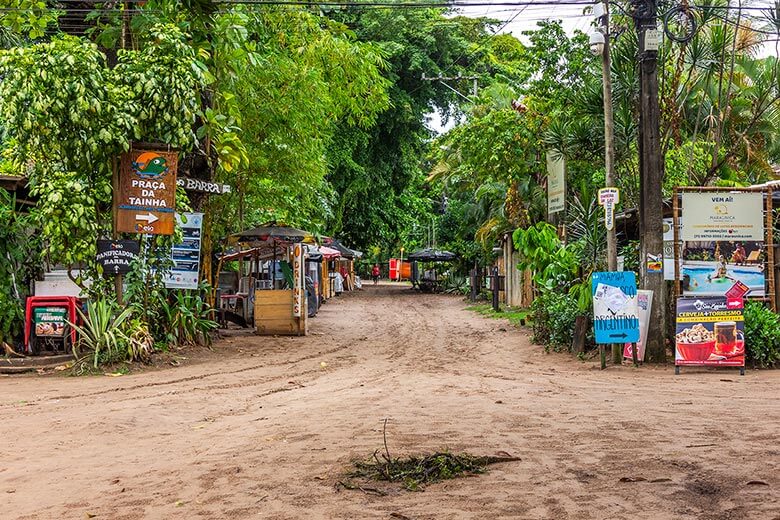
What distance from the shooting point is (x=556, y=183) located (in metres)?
18.0

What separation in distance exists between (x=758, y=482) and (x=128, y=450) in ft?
16.2

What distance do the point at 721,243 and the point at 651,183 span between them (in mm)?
1453

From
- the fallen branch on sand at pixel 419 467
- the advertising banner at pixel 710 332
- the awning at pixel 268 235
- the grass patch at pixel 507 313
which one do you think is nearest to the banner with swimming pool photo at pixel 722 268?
the advertising banner at pixel 710 332

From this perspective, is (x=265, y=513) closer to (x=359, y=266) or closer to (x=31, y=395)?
(x=31, y=395)

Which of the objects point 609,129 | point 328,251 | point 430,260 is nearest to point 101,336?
point 609,129

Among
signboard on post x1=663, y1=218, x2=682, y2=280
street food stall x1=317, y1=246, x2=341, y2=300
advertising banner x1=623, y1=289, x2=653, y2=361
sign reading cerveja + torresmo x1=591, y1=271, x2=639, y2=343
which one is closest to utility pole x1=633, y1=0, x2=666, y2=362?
advertising banner x1=623, y1=289, x2=653, y2=361

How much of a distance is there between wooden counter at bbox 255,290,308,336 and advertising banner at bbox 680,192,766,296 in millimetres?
8735

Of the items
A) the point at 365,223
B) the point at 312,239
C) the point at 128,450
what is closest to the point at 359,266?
the point at 365,223

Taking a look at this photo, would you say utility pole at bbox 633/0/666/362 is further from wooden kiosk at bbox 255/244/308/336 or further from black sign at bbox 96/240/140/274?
black sign at bbox 96/240/140/274

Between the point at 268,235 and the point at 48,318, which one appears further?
the point at 268,235

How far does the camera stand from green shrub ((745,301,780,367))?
12867mm

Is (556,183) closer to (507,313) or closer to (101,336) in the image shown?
(507,313)

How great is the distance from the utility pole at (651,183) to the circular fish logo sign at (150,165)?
25.1ft

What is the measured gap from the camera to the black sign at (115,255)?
1332 centimetres
